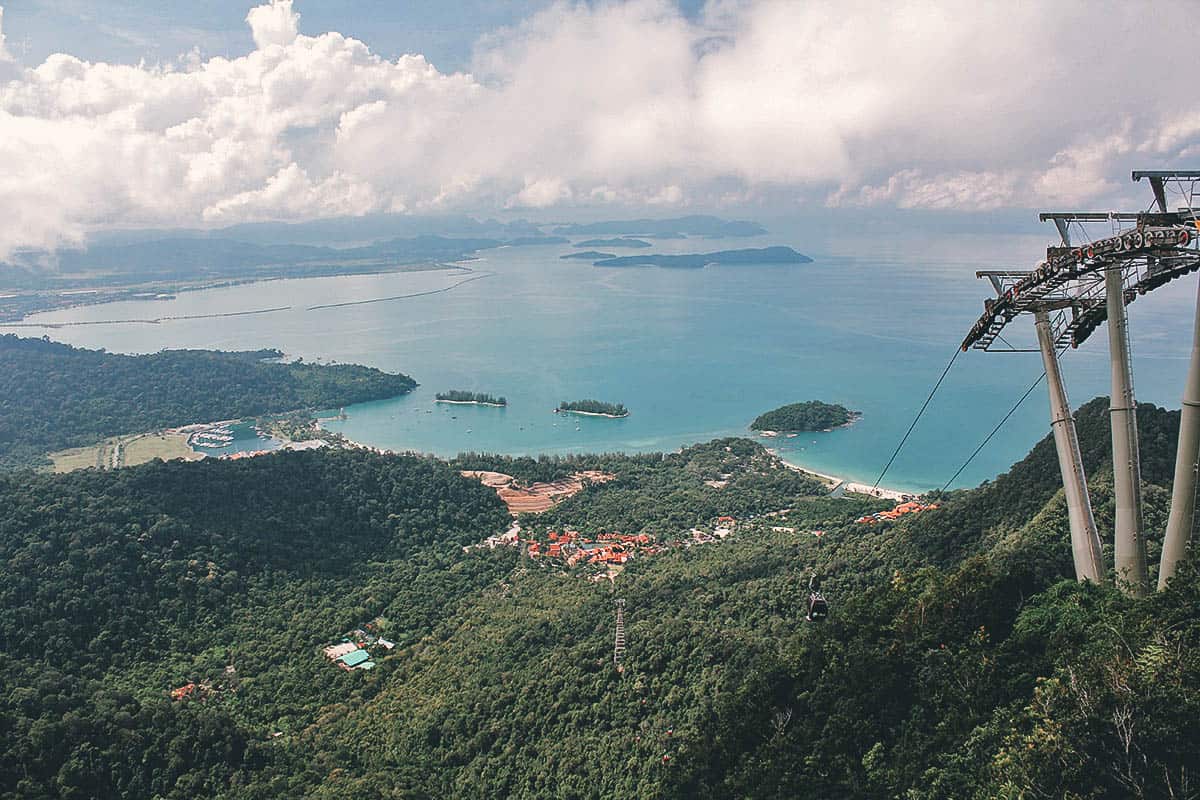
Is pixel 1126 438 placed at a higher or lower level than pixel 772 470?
higher

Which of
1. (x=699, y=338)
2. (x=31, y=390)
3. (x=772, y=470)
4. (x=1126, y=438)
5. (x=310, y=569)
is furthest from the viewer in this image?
(x=699, y=338)

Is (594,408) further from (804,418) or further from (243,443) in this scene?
(243,443)

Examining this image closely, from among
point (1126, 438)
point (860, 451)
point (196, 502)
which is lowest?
point (860, 451)

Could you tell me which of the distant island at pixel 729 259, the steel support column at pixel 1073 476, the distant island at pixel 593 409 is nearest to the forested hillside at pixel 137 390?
the distant island at pixel 593 409

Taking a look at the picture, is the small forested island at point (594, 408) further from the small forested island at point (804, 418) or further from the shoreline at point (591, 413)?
the small forested island at point (804, 418)

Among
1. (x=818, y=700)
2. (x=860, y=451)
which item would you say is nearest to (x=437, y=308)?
(x=860, y=451)

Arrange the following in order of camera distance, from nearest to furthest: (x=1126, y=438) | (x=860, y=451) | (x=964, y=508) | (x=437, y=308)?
(x=1126, y=438), (x=964, y=508), (x=860, y=451), (x=437, y=308)

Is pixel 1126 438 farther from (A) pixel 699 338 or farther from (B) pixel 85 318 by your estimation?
(B) pixel 85 318
